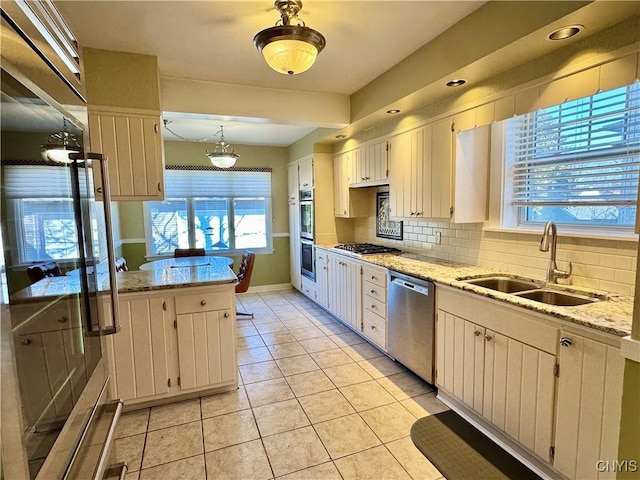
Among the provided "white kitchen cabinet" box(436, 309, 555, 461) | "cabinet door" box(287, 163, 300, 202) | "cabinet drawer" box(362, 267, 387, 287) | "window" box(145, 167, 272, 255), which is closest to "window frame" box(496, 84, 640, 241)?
"white kitchen cabinet" box(436, 309, 555, 461)

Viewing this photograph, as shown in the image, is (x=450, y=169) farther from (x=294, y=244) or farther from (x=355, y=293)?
(x=294, y=244)

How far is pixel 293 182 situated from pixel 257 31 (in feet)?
11.3

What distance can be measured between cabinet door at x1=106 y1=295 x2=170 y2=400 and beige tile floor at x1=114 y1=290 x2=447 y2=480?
8.4 inches

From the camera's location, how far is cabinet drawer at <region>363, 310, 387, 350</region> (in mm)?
3274

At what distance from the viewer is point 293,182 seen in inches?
225

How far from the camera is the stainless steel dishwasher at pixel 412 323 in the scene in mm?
2626

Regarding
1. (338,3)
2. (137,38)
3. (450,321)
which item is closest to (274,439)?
(450,321)

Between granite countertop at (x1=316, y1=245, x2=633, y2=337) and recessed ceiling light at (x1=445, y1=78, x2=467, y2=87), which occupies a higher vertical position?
recessed ceiling light at (x1=445, y1=78, x2=467, y2=87)

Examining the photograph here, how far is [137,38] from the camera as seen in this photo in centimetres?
237

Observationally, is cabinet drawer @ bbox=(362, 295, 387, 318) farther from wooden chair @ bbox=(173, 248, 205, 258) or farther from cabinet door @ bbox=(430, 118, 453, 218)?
wooden chair @ bbox=(173, 248, 205, 258)

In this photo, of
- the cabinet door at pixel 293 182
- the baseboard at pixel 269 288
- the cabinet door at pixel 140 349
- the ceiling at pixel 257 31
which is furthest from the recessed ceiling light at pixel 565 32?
the baseboard at pixel 269 288

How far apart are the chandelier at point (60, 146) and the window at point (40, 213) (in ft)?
0.10

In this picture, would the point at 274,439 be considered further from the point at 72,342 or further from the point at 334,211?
the point at 334,211

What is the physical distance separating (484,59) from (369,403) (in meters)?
2.47
